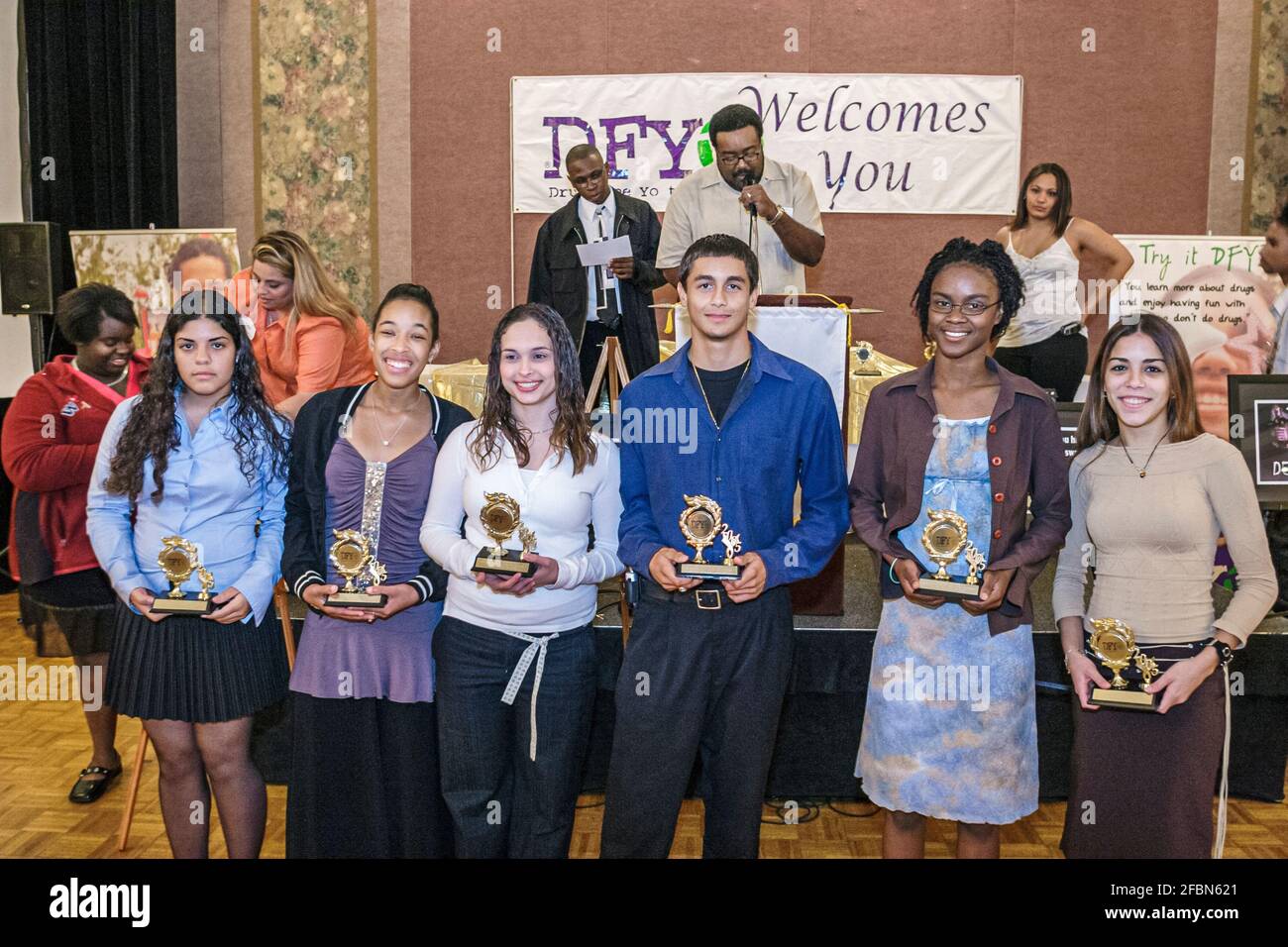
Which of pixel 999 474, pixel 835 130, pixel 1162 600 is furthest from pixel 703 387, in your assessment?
pixel 835 130

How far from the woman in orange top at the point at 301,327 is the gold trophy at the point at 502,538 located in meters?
1.50

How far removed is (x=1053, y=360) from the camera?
532 cm

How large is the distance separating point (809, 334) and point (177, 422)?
7.34 feet

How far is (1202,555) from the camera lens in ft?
8.34

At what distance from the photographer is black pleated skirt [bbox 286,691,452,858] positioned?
2777 mm

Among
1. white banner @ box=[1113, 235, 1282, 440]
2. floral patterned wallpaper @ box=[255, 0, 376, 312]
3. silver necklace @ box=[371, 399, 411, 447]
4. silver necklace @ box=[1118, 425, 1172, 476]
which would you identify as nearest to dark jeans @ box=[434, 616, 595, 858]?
silver necklace @ box=[371, 399, 411, 447]

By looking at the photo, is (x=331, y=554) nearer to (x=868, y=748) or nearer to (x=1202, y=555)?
(x=868, y=748)

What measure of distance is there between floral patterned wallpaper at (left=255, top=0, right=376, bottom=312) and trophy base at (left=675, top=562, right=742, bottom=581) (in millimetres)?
6079

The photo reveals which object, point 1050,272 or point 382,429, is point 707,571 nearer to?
point 382,429

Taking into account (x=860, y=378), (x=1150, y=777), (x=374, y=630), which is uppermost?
(x=860, y=378)

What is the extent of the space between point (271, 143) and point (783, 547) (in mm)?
6702

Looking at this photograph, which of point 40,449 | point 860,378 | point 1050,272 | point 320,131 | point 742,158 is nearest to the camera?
point 40,449
